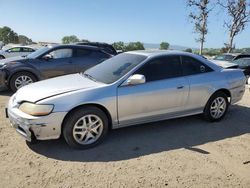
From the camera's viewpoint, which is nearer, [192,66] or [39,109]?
[39,109]

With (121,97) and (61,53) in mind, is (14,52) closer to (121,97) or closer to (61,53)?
(61,53)

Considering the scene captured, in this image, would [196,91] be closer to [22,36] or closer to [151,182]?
[151,182]

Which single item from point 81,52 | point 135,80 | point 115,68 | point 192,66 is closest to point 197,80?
point 192,66

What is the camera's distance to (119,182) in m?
3.39

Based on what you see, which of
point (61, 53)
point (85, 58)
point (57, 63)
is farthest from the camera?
point (85, 58)

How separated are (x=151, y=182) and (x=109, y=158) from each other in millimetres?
812

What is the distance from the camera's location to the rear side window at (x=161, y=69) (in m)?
4.75

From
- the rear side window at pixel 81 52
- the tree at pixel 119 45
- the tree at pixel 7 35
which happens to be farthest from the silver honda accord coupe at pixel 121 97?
the tree at pixel 7 35

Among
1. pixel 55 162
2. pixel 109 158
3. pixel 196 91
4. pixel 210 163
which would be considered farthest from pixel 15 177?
pixel 196 91

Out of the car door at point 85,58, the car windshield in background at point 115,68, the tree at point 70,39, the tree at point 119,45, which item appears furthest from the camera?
the tree at point 70,39

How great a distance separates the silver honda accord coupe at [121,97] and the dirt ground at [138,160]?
0.30 m

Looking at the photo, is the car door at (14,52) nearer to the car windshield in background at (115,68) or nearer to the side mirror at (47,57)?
the side mirror at (47,57)

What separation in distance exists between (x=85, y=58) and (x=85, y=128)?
466 centimetres

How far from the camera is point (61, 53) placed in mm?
8305
